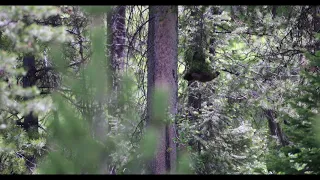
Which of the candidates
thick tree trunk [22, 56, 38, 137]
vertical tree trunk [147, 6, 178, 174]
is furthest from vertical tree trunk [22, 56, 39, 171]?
vertical tree trunk [147, 6, 178, 174]

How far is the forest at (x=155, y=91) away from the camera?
8.62 feet

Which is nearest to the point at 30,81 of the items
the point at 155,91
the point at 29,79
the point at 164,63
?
the point at 29,79

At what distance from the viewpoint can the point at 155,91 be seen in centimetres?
299

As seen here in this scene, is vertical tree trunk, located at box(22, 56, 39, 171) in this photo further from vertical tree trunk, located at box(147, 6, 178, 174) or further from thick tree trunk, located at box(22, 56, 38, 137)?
vertical tree trunk, located at box(147, 6, 178, 174)

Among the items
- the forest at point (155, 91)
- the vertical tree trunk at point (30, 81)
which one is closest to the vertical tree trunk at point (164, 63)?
the forest at point (155, 91)

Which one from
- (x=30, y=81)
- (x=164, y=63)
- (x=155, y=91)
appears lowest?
(x=30, y=81)

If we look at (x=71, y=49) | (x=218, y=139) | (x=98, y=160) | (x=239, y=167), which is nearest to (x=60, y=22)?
(x=71, y=49)

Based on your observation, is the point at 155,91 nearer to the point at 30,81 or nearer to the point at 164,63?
the point at 164,63

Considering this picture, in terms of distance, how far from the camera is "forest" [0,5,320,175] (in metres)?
2.63

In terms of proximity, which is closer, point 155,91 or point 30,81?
point 155,91

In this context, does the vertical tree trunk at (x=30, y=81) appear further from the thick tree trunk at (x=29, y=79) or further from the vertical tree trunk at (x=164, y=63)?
the vertical tree trunk at (x=164, y=63)
